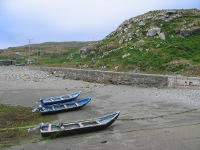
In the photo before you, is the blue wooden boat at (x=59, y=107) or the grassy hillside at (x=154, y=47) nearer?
the blue wooden boat at (x=59, y=107)

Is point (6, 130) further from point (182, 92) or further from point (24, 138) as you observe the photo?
point (182, 92)

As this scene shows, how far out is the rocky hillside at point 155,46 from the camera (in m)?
42.6

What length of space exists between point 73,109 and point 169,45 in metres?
28.3

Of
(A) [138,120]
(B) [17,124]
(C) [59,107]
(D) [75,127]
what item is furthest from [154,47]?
(D) [75,127]

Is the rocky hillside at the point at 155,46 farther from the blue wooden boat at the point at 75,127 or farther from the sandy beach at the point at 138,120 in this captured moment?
the blue wooden boat at the point at 75,127

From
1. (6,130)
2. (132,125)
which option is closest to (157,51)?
(132,125)

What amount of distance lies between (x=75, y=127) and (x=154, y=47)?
114 ft

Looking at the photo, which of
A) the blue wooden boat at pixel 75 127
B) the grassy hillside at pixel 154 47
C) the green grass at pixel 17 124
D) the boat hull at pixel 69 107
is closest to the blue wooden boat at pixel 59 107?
the boat hull at pixel 69 107

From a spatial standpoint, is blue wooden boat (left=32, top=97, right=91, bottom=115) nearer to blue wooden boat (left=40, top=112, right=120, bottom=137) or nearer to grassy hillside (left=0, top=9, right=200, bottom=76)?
blue wooden boat (left=40, top=112, right=120, bottom=137)

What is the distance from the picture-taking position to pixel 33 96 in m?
30.7

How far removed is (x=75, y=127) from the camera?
16.4 m

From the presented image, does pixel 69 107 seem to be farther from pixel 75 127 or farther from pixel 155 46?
pixel 155 46

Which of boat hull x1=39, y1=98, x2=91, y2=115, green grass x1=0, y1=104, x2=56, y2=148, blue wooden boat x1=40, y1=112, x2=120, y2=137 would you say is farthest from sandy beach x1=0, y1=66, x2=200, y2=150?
green grass x1=0, y1=104, x2=56, y2=148

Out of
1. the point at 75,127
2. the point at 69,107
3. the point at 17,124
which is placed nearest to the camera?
the point at 75,127
